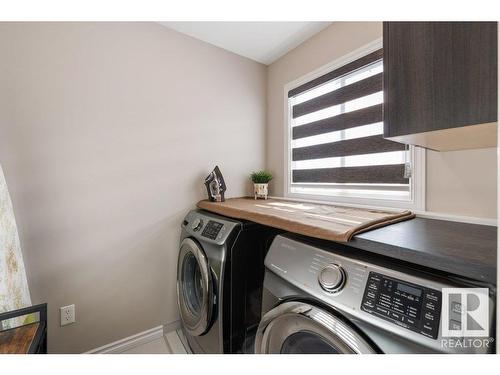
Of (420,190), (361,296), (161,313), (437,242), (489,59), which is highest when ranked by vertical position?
(489,59)

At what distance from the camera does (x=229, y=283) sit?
124cm

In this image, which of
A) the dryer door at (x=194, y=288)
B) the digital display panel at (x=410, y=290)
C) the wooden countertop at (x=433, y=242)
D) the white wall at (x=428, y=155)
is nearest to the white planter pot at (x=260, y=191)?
the white wall at (x=428, y=155)

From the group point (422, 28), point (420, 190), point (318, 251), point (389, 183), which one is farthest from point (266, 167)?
point (422, 28)

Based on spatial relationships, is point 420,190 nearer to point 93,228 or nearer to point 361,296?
Result: point 361,296

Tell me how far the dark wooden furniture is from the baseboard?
692mm

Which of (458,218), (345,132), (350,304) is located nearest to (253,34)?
(345,132)

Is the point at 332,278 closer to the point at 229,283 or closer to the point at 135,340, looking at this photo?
the point at 229,283

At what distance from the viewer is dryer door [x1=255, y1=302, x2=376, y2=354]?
0.65 metres

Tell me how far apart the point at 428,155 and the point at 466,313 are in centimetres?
97

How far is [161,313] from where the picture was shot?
5.84 feet

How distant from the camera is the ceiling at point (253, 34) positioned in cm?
173

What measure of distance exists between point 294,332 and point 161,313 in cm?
139

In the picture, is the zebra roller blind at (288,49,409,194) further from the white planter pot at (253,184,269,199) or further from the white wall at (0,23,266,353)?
the white wall at (0,23,266,353)

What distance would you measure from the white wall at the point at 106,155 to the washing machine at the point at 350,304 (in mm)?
1147
